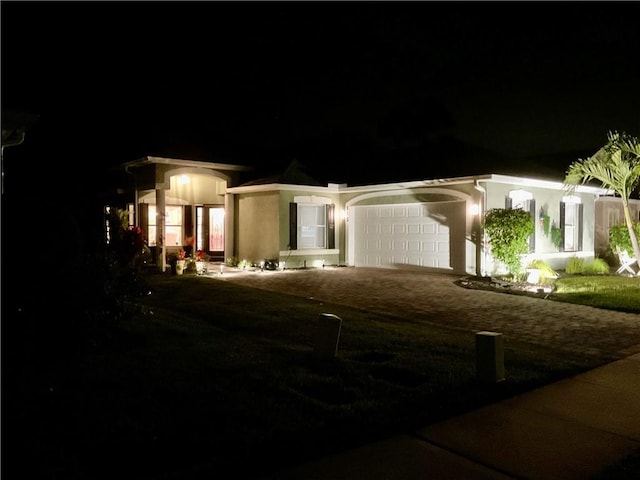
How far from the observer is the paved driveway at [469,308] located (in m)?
8.63

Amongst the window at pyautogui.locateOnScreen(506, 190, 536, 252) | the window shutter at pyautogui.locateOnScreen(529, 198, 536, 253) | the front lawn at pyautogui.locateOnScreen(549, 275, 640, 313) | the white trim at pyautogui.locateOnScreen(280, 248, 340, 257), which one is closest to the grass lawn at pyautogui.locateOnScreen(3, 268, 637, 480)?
the front lawn at pyautogui.locateOnScreen(549, 275, 640, 313)

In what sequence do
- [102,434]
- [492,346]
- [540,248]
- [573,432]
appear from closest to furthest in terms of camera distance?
1. [102,434]
2. [573,432]
3. [492,346]
4. [540,248]

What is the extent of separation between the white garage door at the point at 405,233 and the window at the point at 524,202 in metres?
1.44

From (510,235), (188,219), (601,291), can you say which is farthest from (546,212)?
(188,219)

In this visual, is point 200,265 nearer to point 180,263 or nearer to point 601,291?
point 180,263

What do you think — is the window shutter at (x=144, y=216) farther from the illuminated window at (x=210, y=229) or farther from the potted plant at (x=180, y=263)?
the potted plant at (x=180, y=263)

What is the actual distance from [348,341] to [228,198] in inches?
521

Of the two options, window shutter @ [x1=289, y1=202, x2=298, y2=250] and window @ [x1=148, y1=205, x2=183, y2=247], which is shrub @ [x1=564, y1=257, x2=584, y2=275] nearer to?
window shutter @ [x1=289, y1=202, x2=298, y2=250]

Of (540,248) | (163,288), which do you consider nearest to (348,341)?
(163,288)

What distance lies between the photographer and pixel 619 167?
15.1 m

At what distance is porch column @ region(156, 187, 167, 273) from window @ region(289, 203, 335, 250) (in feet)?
14.2

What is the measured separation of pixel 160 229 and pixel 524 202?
36.9ft

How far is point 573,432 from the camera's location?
490 cm

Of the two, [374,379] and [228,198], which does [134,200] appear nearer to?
[228,198]
